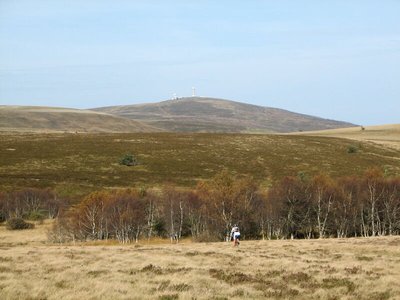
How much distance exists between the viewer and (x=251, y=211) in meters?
71.9

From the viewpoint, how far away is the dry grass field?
66.5 feet

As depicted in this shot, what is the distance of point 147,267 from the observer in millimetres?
27547

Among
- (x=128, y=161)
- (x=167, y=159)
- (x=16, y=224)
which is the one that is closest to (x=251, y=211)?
(x=16, y=224)

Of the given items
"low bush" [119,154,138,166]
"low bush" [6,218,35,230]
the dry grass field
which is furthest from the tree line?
"low bush" [119,154,138,166]

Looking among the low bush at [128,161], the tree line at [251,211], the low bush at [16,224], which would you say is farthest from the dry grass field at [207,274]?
the low bush at [128,161]

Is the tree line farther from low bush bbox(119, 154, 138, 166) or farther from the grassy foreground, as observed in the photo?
low bush bbox(119, 154, 138, 166)

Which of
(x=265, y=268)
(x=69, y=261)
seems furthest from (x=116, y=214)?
(x=265, y=268)

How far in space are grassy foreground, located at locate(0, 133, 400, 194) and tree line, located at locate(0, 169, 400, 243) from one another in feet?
88.8

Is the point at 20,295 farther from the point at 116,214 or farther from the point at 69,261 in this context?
the point at 116,214

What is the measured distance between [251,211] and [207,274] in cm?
4708

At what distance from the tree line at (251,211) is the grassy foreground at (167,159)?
88.8 feet

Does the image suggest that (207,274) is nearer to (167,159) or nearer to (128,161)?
(128,161)

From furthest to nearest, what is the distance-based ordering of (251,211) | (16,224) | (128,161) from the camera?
(128,161) → (16,224) → (251,211)

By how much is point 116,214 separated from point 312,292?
162 ft
